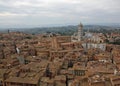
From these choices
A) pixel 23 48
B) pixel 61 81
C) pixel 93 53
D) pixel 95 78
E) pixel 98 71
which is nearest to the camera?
pixel 95 78

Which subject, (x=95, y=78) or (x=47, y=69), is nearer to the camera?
(x=95, y=78)

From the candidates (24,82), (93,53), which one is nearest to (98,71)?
(24,82)

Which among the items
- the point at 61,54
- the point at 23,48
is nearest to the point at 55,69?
the point at 61,54

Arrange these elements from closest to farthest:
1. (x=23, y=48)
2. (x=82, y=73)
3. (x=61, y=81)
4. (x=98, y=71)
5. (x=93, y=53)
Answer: (x=61, y=81) → (x=98, y=71) → (x=82, y=73) → (x=93, y=53) → (x=23, y=48)

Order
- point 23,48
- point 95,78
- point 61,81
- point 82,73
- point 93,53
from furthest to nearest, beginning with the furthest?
1. point 23,48
2. point 93,53
3. point 82,73
4. point 61,81
5. point 95,78

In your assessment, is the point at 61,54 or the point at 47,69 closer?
the point at 47,69

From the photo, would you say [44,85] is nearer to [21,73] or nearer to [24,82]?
[24,82]

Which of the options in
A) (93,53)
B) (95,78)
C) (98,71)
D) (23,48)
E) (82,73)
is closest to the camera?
(95,78)

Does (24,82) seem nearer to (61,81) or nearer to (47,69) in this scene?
(61,81)

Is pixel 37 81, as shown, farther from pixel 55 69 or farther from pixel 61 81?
pixel 55 69
